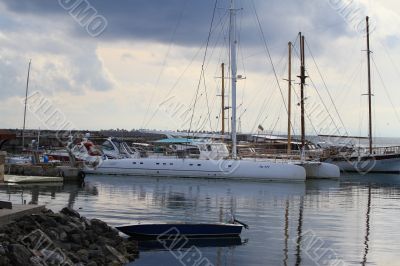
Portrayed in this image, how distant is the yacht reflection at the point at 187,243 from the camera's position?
18.8 meters

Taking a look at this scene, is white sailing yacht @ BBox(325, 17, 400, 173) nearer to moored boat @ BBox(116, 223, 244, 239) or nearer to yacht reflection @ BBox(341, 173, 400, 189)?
yacht reflection @ BBox(341, 173, 400, 189)

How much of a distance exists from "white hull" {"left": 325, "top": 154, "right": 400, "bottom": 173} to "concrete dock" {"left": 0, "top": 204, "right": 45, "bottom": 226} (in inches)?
1995

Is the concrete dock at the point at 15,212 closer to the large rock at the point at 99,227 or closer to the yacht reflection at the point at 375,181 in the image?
the large rock at the point at 99,227

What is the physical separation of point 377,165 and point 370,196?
92.2ft

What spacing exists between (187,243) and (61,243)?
4819 mm

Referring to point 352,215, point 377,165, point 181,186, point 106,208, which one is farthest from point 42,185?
point 377,165

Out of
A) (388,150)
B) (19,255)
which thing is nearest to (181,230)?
(19,255)

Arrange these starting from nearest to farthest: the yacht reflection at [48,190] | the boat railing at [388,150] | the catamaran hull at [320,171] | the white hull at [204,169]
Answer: the yacht reflection at [48,190], the white hull at [204,169], the catamaran hull at [320,171], the boat railing at [388,150]

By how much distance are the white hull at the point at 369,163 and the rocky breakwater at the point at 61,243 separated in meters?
50.2

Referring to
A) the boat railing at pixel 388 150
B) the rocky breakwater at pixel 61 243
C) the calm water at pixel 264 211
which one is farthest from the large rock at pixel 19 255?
the boat railing at pixel 388 150

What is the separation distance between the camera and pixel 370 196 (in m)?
39.6

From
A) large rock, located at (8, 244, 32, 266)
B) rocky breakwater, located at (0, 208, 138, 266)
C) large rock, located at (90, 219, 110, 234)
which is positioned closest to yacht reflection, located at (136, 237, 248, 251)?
rocky breakwater, located at (0, 208, 138, 266)

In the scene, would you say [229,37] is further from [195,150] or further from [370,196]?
[370,196]

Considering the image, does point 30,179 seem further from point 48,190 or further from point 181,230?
point 181,230
